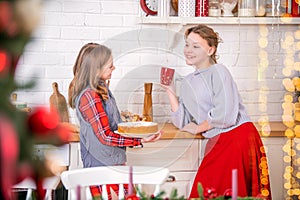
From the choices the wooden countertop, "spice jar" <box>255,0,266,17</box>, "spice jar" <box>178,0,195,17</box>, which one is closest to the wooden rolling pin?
the wooden countertop

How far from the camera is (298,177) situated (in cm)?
378

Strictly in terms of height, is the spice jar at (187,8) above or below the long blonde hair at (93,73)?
above

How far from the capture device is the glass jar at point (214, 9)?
12.5ft

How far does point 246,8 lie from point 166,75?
0.85 metres

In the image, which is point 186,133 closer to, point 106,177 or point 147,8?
point 147,8

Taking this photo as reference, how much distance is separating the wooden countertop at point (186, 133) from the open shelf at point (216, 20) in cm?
68

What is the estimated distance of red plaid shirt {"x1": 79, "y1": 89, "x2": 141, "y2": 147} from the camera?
2875mm

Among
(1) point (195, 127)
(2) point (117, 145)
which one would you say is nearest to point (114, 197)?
(2) point (117, 145)

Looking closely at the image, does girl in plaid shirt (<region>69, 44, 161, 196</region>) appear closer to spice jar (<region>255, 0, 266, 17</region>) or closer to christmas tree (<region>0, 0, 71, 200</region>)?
spice jar (<region>255, 0, 266, 17</region>)

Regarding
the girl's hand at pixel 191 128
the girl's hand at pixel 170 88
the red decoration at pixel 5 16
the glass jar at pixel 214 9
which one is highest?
the glass jar at pixel 214 9

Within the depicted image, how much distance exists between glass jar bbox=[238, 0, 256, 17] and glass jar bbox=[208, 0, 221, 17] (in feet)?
0.50

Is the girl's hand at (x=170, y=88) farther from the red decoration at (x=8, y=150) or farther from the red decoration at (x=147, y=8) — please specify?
the red decoration at (x=8, y=150)

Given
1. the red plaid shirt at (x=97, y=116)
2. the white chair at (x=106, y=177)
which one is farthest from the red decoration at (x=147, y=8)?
the white chair at (x=106, y=177)

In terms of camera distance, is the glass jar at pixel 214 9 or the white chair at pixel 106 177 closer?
the white chair at pixel 106 177
